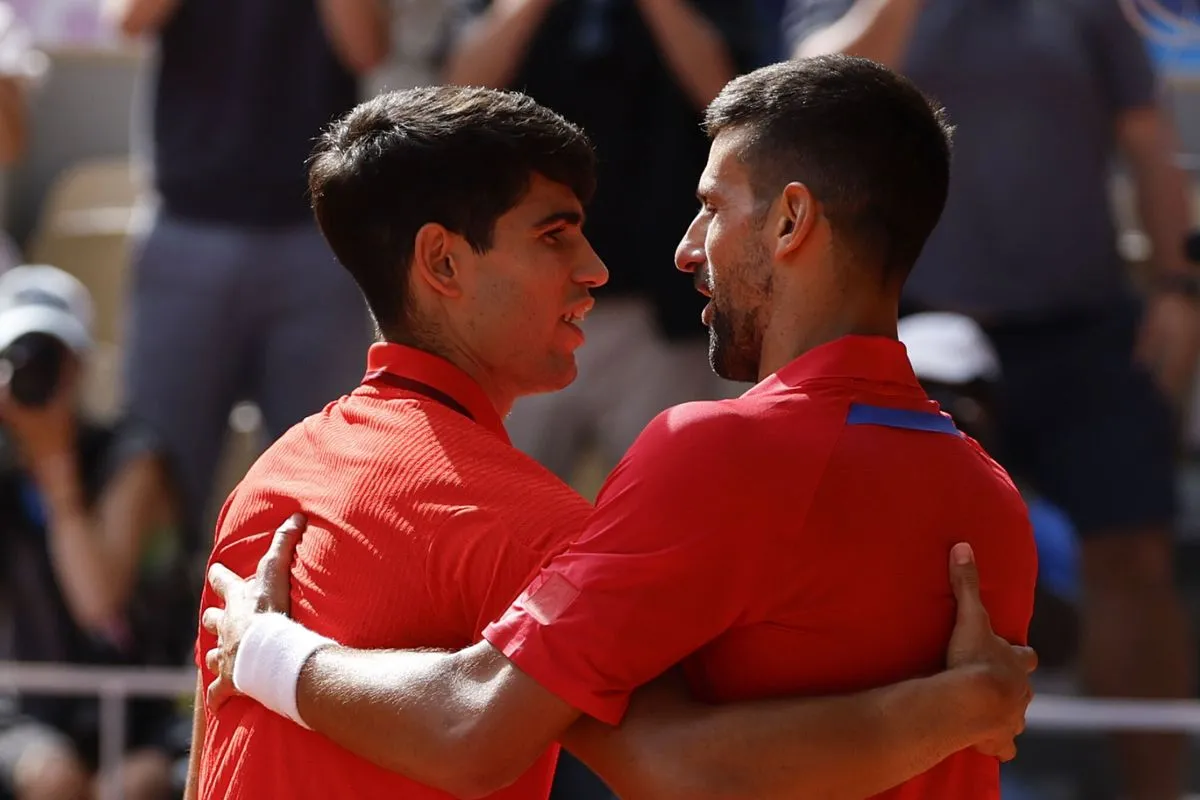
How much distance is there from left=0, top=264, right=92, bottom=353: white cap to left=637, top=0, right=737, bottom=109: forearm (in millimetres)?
1769

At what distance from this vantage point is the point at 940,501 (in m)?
1.90

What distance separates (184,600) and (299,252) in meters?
0.96

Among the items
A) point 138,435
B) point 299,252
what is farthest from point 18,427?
point 299,252

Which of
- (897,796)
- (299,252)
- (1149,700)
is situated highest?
(897,796)

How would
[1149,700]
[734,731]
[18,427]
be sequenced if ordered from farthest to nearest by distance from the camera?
1. [18,427]
2. [1149,700]
3. [734,731]

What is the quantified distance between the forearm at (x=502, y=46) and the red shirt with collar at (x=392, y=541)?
2.26m

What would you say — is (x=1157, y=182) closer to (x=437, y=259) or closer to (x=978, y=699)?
(x=437, y=259)

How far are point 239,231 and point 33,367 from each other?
708 mm

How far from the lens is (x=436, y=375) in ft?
7.16

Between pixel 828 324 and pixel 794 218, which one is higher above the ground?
pixel 794 218

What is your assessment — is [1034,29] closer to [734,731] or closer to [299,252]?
[299,252]

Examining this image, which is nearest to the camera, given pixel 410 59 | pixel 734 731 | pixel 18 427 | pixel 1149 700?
pixel 734 731

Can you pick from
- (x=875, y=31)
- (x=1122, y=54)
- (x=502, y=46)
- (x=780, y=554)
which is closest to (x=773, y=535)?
(x=780, y=554)

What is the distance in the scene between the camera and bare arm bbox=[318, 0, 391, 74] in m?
4.52
